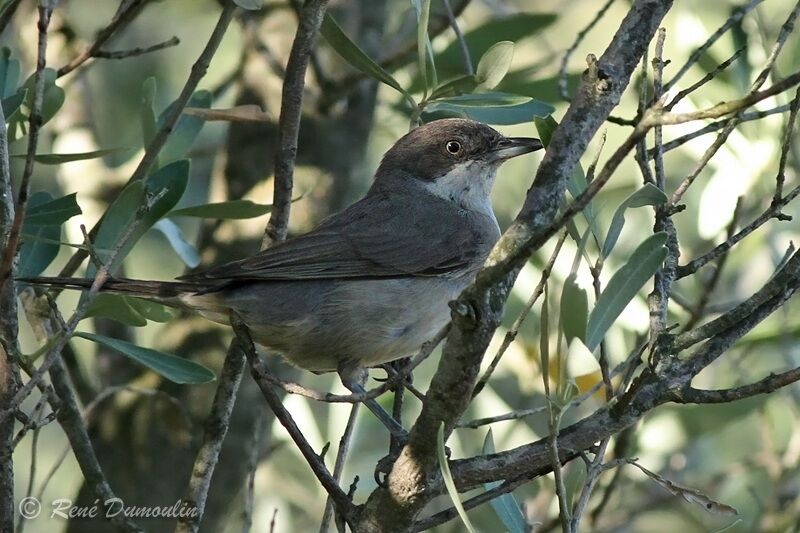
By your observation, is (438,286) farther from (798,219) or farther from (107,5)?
(107,5)

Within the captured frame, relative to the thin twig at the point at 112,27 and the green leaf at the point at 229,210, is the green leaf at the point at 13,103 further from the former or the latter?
the green leaf at the point at 229,210

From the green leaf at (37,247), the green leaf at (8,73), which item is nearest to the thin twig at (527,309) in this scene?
the green leaf at (37,247)

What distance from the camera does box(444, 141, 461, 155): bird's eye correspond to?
554 cm

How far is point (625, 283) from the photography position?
2.79 meters

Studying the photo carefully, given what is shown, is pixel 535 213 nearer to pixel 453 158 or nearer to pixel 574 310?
pixel 574 310

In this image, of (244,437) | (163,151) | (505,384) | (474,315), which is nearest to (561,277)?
(505,384)

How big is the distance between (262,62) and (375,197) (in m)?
1.24

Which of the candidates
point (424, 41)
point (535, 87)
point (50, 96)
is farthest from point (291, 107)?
point (535, 87)

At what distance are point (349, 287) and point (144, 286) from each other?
0.96m

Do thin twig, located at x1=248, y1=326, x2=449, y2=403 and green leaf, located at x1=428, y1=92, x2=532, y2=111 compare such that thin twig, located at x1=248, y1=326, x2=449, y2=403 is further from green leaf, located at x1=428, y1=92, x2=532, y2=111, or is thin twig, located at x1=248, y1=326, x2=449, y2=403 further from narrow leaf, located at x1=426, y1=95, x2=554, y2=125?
narrow leaf, located at x1=426, y1=95, x2=554, y2=125

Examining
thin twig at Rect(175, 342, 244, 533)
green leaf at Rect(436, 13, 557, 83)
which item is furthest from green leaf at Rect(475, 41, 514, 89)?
thin twig at Rect(175, 342, 244, 533)

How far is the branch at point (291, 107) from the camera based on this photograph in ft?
11.4

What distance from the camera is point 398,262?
189 inches

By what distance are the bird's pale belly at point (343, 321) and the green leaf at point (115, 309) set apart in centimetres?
94
